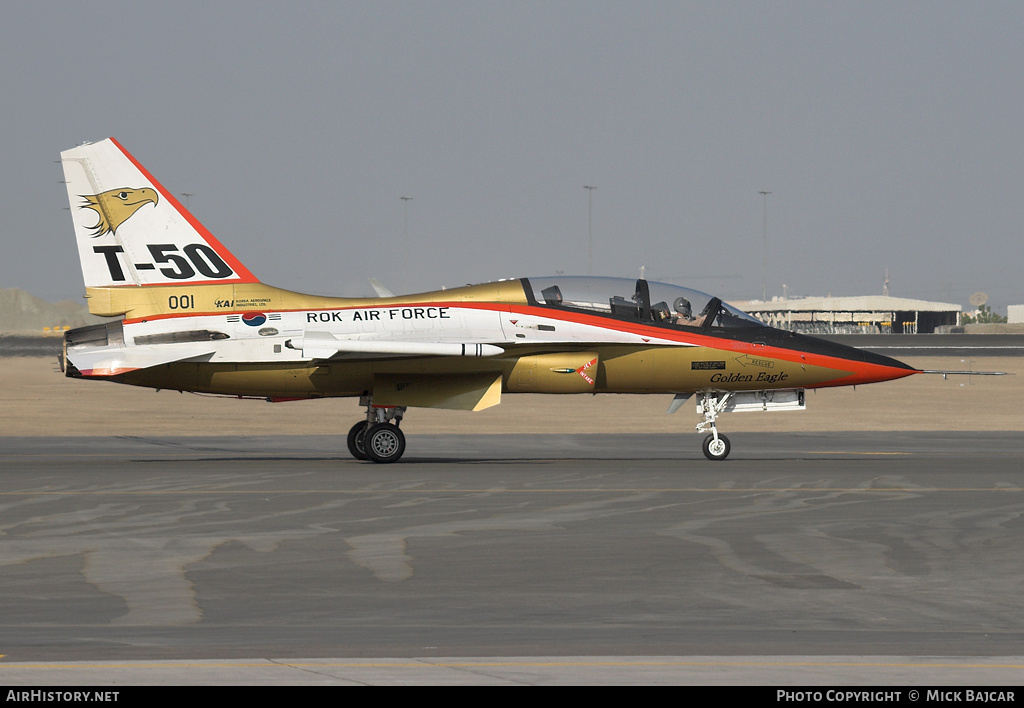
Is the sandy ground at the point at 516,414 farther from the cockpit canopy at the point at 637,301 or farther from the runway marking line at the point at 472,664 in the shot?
the runway marking line at the point at 472,664

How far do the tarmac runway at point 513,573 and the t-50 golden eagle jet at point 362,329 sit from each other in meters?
1.64

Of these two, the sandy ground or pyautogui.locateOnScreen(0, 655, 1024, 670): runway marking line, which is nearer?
pyautogui.locateOnScreen(0, 655, 1024, 670): runway marking line

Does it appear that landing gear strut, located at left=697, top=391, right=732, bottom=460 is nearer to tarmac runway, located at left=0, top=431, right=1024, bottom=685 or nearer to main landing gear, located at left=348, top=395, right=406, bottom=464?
tarmac runway, located at left=0, top=431, right=1024, bottom=685

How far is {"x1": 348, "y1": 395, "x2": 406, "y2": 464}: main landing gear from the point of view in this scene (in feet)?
70.1

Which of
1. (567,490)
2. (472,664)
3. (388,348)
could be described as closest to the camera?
(472,664)

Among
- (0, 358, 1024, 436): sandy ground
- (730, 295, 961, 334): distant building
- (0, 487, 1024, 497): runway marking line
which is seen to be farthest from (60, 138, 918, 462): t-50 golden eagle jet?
(730, 295, 961, 334): distant building

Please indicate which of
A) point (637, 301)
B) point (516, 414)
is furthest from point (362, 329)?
point (516, 414)

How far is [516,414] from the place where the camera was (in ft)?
123

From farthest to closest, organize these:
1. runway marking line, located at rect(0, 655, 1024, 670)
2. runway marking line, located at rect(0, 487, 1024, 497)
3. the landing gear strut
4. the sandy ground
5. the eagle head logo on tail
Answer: the sandy ground, the landing gear strut, the eagle head logo on tail, runway marking line, located at rect(0, 487, 1024, 497), runway marking line, located at rect(0, 655, 1024, 670)

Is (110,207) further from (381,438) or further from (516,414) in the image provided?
(516,414)

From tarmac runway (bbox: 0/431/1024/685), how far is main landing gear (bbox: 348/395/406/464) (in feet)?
3.13

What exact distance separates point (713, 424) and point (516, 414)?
1576 centimetres

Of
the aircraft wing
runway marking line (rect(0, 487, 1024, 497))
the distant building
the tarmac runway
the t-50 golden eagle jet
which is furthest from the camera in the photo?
the distant building
